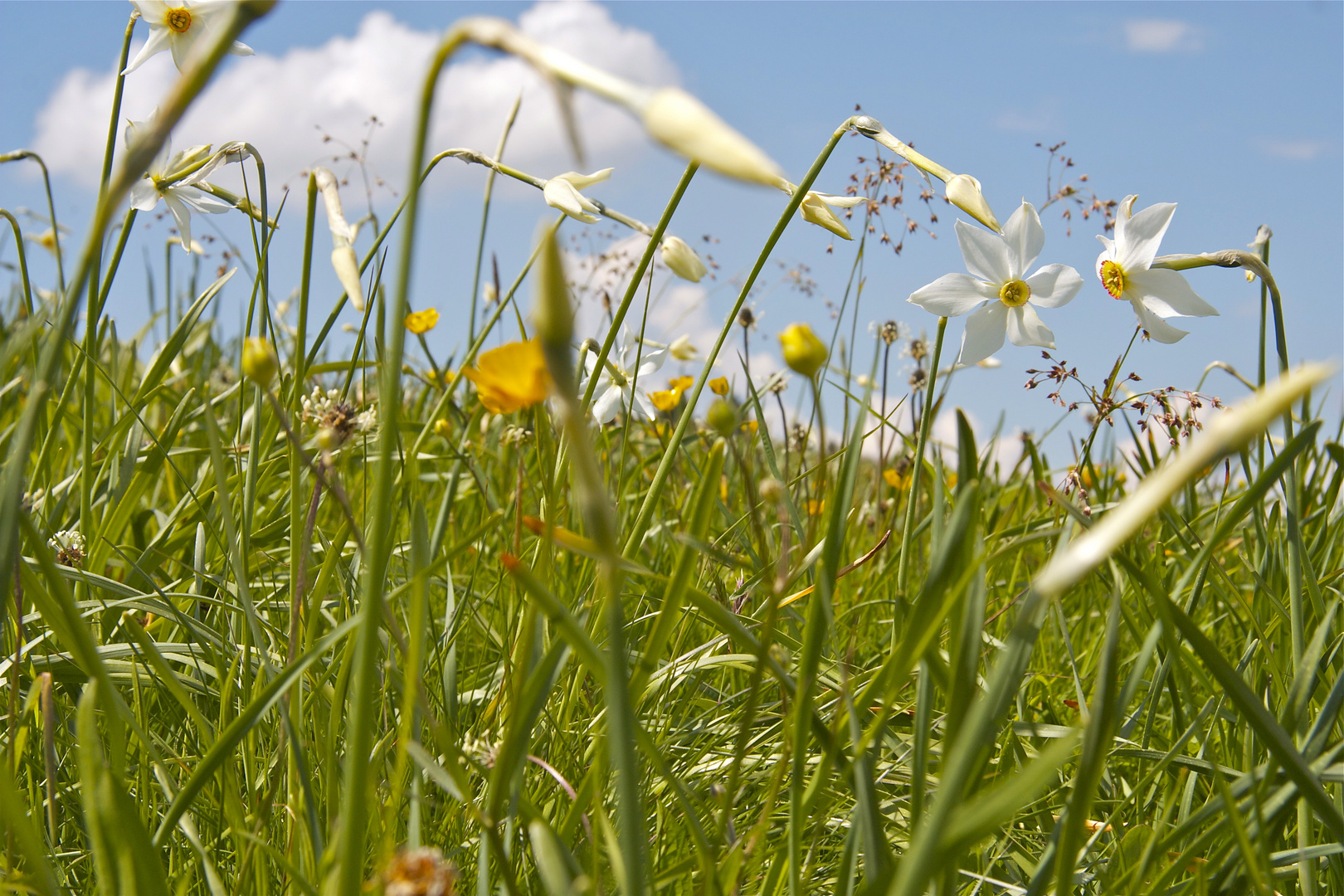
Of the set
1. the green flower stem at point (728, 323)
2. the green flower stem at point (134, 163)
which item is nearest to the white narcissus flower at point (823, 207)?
the green flower stem at point (728, 323)

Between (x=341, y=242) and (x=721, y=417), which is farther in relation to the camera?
(x=341, y=242)

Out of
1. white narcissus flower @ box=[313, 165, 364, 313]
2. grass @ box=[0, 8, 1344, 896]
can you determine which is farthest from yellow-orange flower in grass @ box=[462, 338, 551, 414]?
white narcissus flower @ box=[313, 165, 364, 313]

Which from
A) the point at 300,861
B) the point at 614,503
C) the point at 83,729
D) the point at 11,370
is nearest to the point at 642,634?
the point at 614,503

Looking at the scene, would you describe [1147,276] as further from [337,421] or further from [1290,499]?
[337,421]

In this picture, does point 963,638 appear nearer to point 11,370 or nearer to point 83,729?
point 83,729

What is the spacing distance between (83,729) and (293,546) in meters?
0.52

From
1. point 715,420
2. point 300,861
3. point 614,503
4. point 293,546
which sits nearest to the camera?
point 715,420

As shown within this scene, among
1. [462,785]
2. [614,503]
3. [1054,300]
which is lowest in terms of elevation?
[462,785]

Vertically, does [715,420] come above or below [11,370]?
below

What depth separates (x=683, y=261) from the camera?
1.06m

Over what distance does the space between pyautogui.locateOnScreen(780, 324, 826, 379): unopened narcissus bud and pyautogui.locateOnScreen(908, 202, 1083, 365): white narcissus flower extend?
0.53m

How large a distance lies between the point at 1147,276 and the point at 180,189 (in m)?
1.54

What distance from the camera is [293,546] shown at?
1.11 metres

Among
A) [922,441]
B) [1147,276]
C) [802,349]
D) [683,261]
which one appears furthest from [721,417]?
[1147,276]
